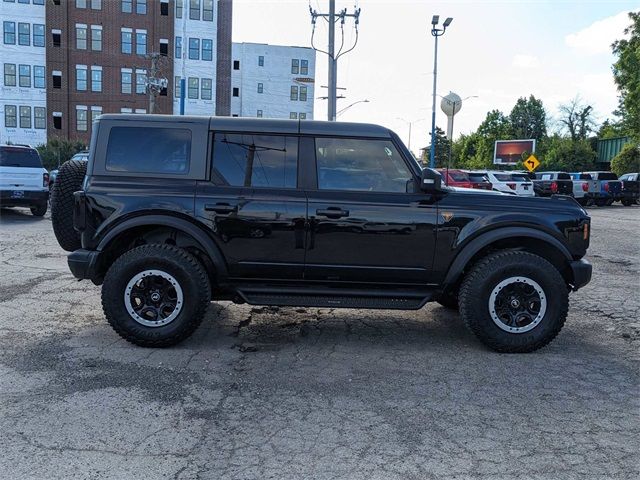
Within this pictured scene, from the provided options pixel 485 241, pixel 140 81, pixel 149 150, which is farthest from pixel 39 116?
pixel 485 241

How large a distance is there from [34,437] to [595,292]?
709 centimetres

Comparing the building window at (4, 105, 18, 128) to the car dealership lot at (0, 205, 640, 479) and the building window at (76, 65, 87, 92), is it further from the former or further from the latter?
the car dealership lot at (0, 205, 640, 479)

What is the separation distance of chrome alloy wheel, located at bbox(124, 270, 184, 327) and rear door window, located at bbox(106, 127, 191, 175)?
96 centimetres

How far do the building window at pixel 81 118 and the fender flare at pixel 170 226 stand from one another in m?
46.6

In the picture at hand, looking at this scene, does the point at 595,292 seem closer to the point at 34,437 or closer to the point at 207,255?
the point at 207,255

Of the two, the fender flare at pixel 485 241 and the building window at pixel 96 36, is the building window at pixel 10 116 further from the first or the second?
the fender flare at pixel 485 241

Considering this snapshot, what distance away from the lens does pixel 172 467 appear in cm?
305

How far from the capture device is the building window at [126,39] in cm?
4644

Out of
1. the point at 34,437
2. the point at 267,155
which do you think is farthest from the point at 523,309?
the point at 34,437

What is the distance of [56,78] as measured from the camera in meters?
46.1

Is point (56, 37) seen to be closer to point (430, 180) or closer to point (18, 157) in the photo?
point (18, 157)

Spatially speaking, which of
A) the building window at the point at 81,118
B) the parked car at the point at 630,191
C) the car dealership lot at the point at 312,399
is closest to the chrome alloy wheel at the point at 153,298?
the car dealership lot at the point at 312,399

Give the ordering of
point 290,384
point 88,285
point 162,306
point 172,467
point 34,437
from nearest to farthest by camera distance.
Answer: point 172,467 < point 34,437 < point 290,384 < point 162,306 < point 88,285

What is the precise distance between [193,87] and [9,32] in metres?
14.9
